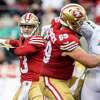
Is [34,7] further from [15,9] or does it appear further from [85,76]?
[85,76]

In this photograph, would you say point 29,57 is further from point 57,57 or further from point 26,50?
point 57,57

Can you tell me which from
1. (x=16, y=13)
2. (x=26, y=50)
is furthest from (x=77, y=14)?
(x=16, y=13)

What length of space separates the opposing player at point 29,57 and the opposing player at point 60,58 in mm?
84

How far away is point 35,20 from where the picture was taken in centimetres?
650

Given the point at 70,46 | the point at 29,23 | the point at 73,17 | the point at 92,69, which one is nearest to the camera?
the point at 70,46

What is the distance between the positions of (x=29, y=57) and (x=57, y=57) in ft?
1.14

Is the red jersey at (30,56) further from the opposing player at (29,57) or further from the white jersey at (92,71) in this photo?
the white jersey at (92,71)

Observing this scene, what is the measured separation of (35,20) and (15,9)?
389 centimetres

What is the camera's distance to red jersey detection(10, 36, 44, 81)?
619 cm

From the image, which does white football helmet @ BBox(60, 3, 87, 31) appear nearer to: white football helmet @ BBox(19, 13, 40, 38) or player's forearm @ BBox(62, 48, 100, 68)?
player's forearm @ BBox(62, 48, 100, 68)

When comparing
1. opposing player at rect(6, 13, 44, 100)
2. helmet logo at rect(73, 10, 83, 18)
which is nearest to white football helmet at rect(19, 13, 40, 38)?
opposing player at rect(6, 13, 44, 100)

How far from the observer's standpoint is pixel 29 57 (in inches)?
250

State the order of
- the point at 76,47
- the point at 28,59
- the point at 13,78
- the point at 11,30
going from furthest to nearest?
the point at 11,30 < the point at 13,78 < the point at 28,59 < the point at 76,47

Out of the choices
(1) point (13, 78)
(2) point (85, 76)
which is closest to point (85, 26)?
(2) point (85, 76)
